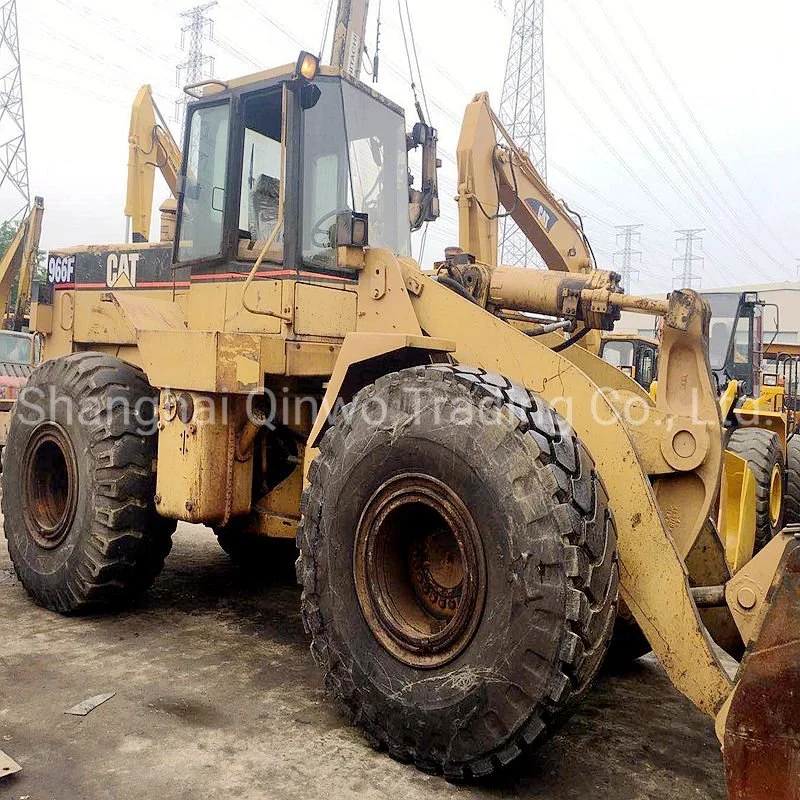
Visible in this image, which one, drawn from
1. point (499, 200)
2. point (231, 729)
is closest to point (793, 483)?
point (499, 200)

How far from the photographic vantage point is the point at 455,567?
10.4 ft

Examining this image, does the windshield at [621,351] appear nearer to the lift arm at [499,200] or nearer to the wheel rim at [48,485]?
the lift arm at [499,200]

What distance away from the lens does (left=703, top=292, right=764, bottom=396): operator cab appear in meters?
10.0

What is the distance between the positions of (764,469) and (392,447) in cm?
443

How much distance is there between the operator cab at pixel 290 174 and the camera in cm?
414

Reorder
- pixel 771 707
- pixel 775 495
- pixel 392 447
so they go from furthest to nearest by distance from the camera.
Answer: pixel 775 495 → pixel 392 447 → pixel 771 707

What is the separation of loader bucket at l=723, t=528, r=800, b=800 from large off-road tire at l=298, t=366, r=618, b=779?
457 millimetres

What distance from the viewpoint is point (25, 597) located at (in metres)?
4.98

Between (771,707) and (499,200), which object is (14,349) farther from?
(771,707)

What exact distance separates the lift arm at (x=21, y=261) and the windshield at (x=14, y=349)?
187 centimetres

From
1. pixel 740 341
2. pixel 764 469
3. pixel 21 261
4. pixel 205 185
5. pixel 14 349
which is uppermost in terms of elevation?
pixel 21 261

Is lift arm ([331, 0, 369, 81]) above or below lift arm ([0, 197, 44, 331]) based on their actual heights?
above

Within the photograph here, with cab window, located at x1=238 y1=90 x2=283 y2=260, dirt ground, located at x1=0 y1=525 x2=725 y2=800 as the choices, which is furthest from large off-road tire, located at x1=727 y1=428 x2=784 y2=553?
cab window, located at x1=238 y1=90 x2=283 y2=260

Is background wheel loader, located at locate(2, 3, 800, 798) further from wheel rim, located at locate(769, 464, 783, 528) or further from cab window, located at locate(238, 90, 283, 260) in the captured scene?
wheel rim, located at locate(769, 464, 783, 528)
